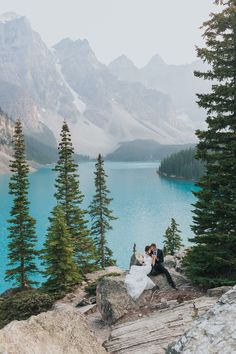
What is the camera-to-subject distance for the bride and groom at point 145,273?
19333mm

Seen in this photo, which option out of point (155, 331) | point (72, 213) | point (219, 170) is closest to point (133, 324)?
point (155, 331)

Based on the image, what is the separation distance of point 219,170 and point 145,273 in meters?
7.19

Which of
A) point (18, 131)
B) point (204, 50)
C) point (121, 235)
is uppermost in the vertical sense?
point (204, 50)

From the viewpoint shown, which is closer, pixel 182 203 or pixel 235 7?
pixel 235 7

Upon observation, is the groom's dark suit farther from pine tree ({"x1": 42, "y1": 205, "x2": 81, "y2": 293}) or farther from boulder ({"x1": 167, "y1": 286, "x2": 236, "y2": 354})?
boulder ({"x1": 167, "y1": 286, "x2": 236, "y2": 354})

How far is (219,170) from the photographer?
2023cm

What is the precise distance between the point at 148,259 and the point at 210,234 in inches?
151

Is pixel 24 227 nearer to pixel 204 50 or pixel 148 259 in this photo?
pixel 148 259

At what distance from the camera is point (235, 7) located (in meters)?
19.0

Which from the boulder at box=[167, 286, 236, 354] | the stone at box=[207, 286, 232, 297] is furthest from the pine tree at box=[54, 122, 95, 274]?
the boulder at box=[167, 286, 236, 354]

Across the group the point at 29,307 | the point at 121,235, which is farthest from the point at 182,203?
the point at 29,307

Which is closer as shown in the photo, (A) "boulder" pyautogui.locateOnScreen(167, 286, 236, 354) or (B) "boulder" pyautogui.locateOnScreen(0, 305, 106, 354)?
(A) "boulder" pyautogui.locateOnScreen(167, 286, 236, 354)

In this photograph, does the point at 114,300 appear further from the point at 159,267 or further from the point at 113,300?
the point at 159,267

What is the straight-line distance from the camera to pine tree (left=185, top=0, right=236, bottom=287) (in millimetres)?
19281
